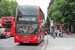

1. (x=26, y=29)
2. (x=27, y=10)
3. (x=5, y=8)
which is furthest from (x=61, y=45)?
(x=5, y=8)

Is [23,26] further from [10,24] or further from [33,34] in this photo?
[10,24]

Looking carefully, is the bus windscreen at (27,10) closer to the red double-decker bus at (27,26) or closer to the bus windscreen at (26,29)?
the red double-decker bus at (27,26)

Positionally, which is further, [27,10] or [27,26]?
[27,10]

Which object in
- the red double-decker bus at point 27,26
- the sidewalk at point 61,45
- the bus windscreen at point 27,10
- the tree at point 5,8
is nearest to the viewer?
the sidewalk at point 61,45

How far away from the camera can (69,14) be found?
97.7 ft

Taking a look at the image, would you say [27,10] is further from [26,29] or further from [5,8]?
[5,8]

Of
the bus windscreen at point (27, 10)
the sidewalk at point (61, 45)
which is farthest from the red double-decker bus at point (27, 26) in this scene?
the sidewalk at point (61, 45)

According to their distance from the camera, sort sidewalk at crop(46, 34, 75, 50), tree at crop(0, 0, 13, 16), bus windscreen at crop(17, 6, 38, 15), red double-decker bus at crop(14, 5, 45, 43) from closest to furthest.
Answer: sidewalk at crop(46, 34, 75, 50) → red double-decker bus at crop(14, 5, 45, 43) → bus windscreen at crop(17, 6, 38, 15) → tree at crop(0, 0, 13, 16)

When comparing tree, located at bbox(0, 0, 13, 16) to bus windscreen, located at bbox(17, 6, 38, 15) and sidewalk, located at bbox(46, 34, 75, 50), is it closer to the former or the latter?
sidewalk, located at bbox(46, 34, 75, 50)

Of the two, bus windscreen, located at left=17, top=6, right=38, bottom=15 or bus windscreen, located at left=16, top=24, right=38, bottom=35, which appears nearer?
bus windscreen, located at left=16, top=24, right=38, bottom=35

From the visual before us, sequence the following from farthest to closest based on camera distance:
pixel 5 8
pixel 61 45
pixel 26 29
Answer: pixel 5 8 → pixel 26 29 → pixel 61 45

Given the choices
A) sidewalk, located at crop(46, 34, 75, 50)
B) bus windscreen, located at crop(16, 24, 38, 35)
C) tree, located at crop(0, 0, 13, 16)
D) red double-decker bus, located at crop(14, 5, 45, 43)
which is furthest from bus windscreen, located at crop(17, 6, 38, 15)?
tree, located at crop(0, 0, 13, 16)

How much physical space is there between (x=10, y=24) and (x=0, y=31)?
4864 mm

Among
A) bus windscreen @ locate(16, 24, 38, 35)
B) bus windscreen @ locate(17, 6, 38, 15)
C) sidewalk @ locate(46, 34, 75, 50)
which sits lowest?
sidewalk @ locate(46, 34, 75, 50)
